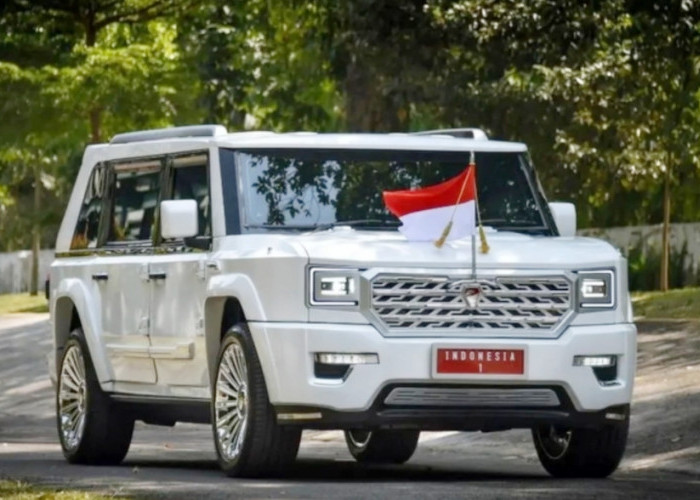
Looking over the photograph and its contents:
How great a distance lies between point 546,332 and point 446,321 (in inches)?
22.0

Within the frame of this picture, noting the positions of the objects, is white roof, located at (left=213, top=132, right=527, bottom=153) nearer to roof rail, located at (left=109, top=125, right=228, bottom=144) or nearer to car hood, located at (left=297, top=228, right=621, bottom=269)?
roof rail, located at (left=109, top=125, right=228, bottom=144)

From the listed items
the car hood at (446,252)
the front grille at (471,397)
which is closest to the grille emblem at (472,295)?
the car hood at (446,252)

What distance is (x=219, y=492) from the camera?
12125 millimetres

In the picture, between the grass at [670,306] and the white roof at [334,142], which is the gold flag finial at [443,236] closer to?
the white roof at [334,142]

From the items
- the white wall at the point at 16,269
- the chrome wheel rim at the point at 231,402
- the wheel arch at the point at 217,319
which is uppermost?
the wheel arch at the point at 217,319

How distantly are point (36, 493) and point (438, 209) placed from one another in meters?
2.87

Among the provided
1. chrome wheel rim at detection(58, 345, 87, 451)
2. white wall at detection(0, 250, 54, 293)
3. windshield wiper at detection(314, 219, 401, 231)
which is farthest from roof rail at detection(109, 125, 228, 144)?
white wall at detection(0, 250, 54, 293)

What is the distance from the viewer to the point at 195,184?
1477cm

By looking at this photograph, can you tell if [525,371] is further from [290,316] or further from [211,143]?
[211,143]

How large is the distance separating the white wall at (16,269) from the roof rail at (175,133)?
194 feet

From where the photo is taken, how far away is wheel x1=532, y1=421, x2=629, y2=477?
1396 centimetres

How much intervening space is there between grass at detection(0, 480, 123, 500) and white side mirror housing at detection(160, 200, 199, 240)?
6.22 feet

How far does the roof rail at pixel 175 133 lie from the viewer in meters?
14.6

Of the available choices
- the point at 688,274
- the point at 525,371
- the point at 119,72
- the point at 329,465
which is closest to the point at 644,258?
the point at 688,274
